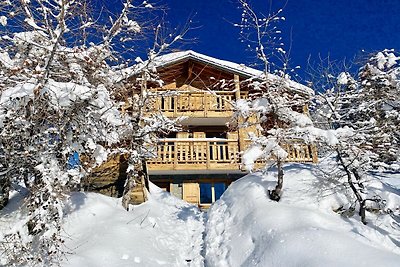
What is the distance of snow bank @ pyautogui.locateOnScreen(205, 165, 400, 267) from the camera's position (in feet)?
13.5

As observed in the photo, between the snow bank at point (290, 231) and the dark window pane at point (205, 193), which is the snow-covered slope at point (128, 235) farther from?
the dark window pane at point (205, 193)

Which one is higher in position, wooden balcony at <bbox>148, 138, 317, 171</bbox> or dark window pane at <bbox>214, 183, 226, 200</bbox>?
wooden balcony at <bbox>148, 138, 317, 171</bbox>

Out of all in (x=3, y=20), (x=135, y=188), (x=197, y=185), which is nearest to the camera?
(x=3, y=20)

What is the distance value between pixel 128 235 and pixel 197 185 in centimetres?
773

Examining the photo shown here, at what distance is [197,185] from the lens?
13.9 metres

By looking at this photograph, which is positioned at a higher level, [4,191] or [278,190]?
[4,191]

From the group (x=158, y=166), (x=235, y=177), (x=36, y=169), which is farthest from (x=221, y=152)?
(x=36, y=169)

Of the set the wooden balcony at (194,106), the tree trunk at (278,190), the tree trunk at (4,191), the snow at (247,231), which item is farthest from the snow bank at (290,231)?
the wooden balcony at (194,106)

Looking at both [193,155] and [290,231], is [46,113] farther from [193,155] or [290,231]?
[193,155]

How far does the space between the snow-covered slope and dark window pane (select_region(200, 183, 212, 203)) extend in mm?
4739

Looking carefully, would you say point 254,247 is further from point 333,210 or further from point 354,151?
point 354,151

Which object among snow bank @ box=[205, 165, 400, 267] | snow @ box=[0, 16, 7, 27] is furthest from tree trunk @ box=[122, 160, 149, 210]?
snow @ box=[0, 16, 7, 27]

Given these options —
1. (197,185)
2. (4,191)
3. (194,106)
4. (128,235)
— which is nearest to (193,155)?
(197,185)

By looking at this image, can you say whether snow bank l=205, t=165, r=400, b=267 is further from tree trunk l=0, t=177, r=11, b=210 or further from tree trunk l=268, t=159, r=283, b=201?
tree trunk l=0, t=177, r=11, b=210
